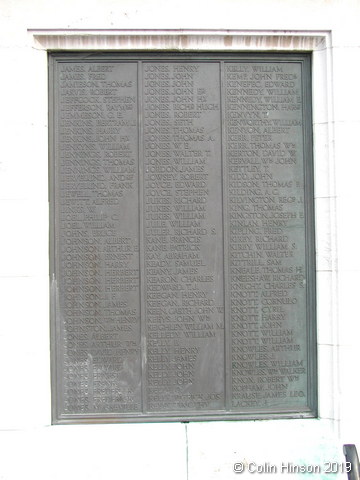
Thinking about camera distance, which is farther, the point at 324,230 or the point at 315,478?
the point at 324,230

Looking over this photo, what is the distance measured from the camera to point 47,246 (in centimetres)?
579

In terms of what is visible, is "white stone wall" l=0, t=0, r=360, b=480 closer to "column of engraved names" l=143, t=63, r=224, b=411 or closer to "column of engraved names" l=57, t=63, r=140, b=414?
"column of engraved names" l=57, t=63, r=140, b=414

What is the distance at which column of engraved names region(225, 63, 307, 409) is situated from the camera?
5926 mm

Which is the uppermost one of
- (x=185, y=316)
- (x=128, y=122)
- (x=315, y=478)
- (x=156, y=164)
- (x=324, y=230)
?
(x=128, y=122)

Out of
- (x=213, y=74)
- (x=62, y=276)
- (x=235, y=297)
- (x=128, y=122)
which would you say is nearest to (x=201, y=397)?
(x=235, y=297)

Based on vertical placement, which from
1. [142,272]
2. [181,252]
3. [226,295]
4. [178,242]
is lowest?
[226,295]

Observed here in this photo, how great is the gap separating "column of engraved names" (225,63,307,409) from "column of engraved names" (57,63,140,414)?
3.68ft

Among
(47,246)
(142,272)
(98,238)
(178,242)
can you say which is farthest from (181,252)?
(47,246)

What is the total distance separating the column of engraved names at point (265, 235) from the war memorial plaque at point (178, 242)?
16mm

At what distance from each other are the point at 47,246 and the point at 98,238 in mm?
552

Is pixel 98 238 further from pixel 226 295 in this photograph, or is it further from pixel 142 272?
pixel 226 295

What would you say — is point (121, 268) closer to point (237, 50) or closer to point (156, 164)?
point (156, 164)

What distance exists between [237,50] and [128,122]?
144 centimetres

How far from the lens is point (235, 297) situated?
5926mm
